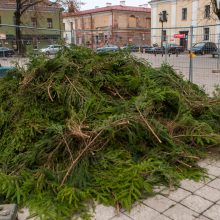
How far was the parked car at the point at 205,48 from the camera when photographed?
8.96 metres

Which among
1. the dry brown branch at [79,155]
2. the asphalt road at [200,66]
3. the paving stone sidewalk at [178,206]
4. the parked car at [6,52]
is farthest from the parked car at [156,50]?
the paving stone sidewalk at [178,206]

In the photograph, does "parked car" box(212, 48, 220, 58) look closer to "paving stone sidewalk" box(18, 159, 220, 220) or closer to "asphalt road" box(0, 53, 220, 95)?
"asphalt road" box(0, 53, 220, 95)

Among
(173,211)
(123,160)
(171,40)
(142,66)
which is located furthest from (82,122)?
(171,40)

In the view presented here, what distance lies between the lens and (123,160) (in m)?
3.51

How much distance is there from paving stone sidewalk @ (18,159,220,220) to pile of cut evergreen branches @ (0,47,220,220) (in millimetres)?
111

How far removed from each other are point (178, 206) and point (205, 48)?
712 centimetres

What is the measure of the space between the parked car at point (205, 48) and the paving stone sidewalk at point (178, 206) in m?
6.48

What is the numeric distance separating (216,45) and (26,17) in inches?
1481

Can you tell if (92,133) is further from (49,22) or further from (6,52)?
(49,22)

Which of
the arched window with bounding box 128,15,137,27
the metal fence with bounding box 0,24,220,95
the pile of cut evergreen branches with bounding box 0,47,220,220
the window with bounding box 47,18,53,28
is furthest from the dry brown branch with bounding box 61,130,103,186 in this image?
the arched window with bounding box 128,15,137,27

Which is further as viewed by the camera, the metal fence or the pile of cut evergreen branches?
the metal fence

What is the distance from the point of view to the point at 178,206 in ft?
9.66

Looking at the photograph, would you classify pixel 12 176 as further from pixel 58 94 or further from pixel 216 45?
pixel 216 45

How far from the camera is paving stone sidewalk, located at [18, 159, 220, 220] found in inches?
110
